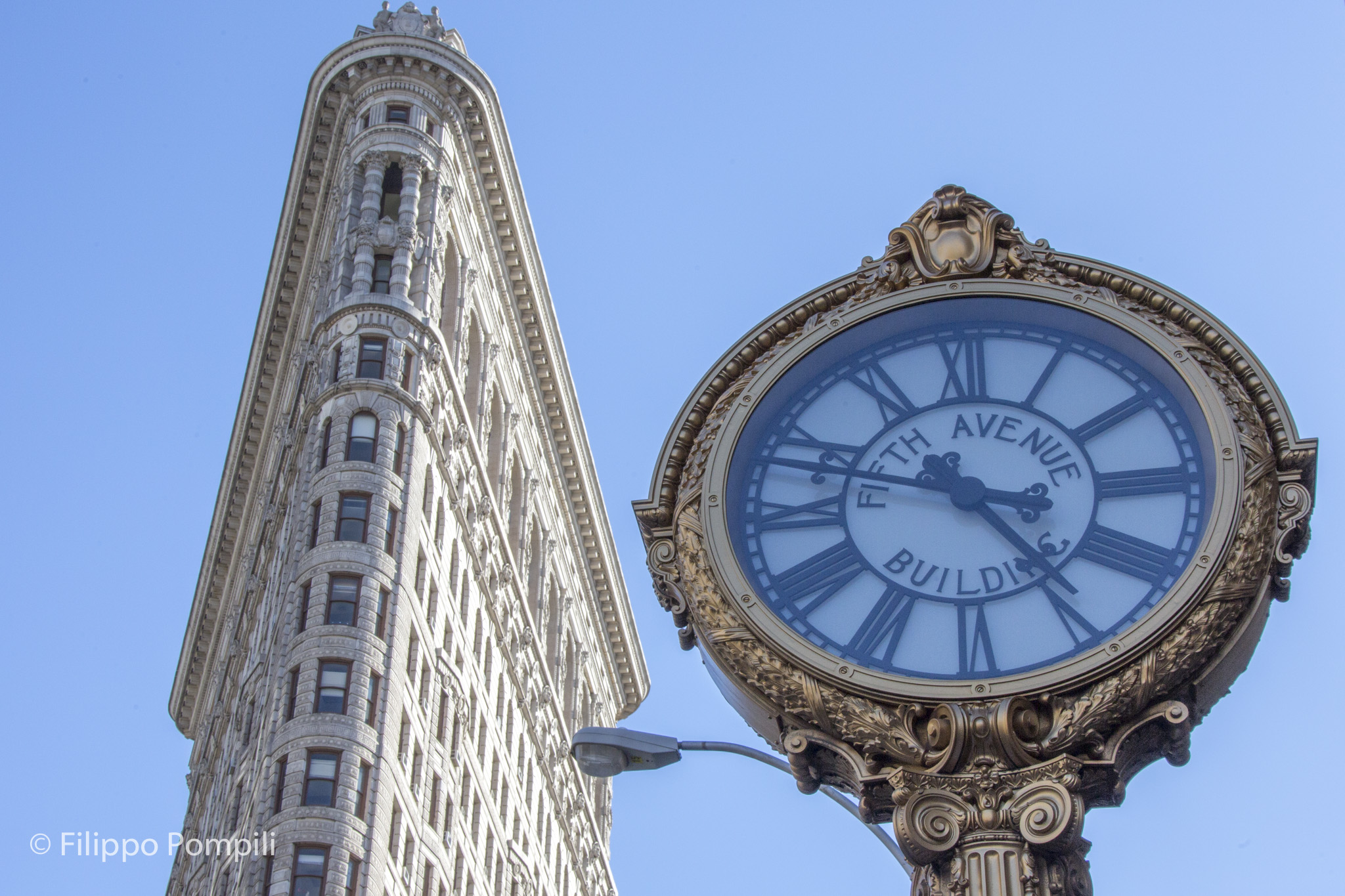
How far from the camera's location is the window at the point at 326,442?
55.2 metres

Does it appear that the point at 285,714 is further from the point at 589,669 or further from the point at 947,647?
the point at 947,647

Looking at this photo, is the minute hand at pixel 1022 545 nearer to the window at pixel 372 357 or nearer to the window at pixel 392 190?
the window at pixel 372 357

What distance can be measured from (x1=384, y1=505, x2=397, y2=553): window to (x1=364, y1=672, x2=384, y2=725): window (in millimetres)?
4279

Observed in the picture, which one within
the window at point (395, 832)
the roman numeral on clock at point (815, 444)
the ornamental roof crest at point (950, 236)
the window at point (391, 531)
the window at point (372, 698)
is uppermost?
the window at point (391, 531)

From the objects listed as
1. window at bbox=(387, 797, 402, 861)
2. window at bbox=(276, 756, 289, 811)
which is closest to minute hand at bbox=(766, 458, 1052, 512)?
window at bbox=(276, 756, 289, 811)

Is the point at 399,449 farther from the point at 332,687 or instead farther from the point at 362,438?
the point at 332,687

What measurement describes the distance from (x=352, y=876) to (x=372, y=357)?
17635 mm

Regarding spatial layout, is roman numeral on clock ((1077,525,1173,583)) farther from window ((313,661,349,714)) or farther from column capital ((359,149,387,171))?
column capital ((359,149,387,171))

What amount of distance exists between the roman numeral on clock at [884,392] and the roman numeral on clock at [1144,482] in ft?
2.21

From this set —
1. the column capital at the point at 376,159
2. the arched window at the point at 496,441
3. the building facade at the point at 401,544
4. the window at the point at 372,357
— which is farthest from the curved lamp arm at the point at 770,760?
the arched window at the point at 496,441

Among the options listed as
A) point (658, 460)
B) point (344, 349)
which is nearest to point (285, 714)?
point (344, 349)

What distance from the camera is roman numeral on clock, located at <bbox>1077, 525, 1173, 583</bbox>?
526 centimetres

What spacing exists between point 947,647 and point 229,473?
68.7 m

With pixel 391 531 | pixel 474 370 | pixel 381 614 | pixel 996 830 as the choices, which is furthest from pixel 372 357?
pixel 996 830
